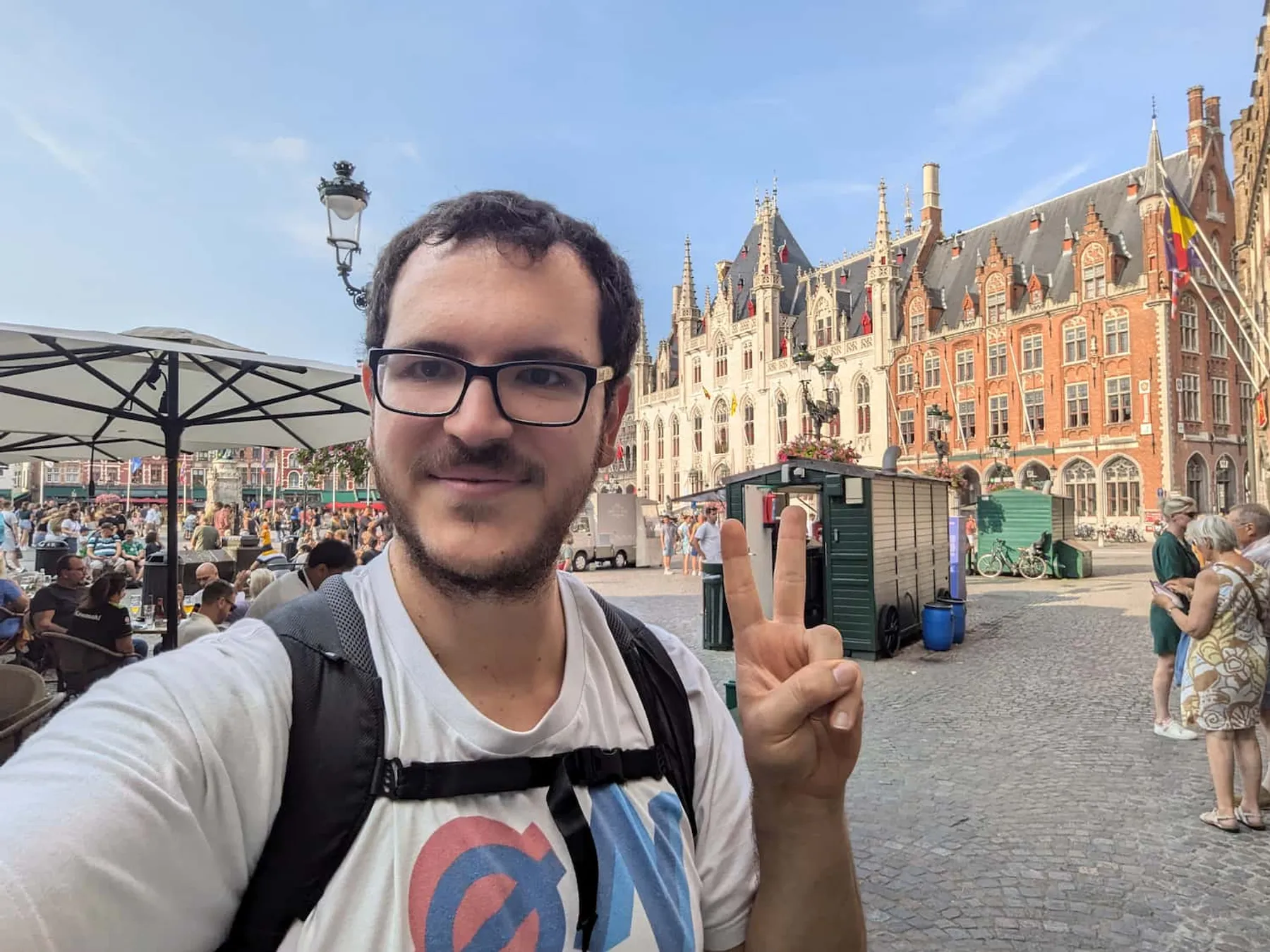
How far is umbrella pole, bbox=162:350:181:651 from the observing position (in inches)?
188

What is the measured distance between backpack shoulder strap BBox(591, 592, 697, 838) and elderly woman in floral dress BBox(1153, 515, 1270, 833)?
4.22 metres

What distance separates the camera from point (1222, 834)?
3918 millimetres

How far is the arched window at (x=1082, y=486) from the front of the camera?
29703mm

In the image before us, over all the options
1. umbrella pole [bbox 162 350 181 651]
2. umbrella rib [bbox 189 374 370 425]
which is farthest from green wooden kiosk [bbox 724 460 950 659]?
umbrella pole [bbox 162 350 181 651]

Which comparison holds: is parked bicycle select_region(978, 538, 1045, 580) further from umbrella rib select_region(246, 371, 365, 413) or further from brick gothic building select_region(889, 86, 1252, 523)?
umbrella rib select_region(246, 371, 365, 413)

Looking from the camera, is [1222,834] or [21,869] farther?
[1222,834]

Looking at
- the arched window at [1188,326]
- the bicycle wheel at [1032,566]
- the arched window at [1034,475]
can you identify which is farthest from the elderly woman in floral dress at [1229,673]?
the arched window at [1188,326]

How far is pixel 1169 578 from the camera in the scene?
572cm

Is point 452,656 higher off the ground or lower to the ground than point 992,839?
higher

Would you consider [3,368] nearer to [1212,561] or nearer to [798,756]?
[798,756]

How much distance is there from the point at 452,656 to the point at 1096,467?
3406 cm

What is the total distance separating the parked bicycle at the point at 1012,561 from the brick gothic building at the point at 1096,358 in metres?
6.40

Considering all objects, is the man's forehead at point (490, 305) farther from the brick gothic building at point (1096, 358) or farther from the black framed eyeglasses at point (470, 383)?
the brick gothic building at point (1096, 358)

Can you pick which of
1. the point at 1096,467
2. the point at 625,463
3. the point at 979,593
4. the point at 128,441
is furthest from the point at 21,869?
the point at 625,463
